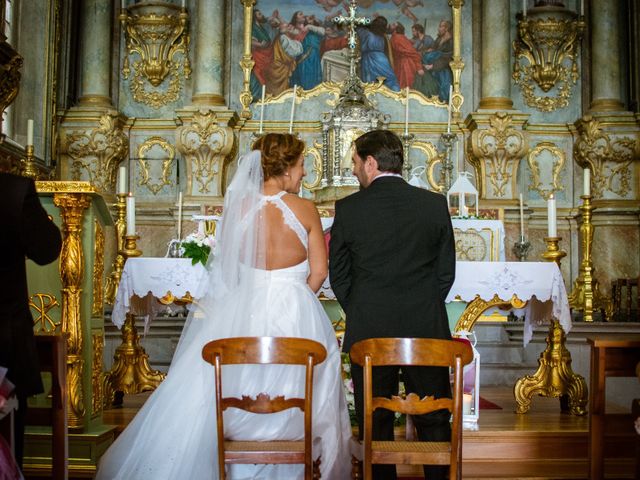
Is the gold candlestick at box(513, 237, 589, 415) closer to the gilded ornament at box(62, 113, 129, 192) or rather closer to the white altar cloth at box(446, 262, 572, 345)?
the white altar cloth at box(446, 262, 572, 345)

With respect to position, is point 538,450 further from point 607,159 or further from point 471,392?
point 607,159

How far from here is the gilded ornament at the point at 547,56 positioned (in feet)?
35.0

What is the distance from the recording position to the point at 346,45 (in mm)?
10734

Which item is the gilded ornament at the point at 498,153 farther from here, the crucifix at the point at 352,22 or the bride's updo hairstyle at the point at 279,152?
the bride's updo hairstyle at the point at 279,152

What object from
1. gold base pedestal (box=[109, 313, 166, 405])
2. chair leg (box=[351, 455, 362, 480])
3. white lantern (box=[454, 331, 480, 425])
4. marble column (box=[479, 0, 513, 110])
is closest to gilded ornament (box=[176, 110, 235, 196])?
marble column (box=[479, 0, 513, 110])

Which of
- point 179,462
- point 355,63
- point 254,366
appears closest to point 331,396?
point 254,366

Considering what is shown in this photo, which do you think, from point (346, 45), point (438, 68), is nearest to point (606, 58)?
point (438, 68)

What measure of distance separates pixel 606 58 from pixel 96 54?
6.22 metres

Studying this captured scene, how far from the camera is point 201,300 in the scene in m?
4.62

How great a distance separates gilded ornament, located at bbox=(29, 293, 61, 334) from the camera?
4883 millimetres

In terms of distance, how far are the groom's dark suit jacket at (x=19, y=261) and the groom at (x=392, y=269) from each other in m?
1.31

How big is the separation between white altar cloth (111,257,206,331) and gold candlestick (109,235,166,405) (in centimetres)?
25

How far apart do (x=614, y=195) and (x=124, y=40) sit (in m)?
6.32

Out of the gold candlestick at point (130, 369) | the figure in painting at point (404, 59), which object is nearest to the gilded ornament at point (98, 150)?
the figure in painting at point (404, 59)
